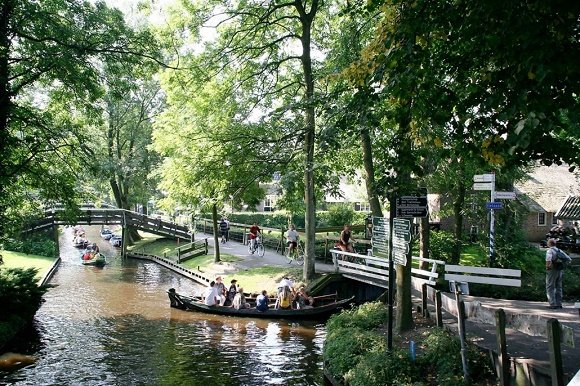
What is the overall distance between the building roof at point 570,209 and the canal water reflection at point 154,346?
23000 millimetres

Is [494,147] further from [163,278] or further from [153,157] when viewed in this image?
[153,157]

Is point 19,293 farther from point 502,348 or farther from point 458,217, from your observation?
point 458,217

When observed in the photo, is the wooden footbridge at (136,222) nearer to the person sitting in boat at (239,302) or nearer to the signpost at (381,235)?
the person sitting in boat at (239,302)

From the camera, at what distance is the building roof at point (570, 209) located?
3281 cm

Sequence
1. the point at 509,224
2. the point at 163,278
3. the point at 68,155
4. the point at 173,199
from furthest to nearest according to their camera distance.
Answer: the point at 163,278
the point at 173,199
the point at 509,224
the point at 68,155

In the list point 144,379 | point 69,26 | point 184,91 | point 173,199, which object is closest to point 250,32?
point 184,91

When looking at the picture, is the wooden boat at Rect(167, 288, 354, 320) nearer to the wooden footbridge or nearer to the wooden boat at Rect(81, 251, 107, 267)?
the wooden boat at Rect(81, 251, 107, 267)

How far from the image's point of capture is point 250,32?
62.8ft

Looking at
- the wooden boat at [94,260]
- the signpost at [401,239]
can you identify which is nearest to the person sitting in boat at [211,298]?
the signpost at [401,239]

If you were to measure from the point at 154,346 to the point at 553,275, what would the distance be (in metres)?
11.5

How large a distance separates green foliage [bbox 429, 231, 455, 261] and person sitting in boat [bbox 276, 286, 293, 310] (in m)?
6.44

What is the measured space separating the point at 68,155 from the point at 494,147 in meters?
15.1

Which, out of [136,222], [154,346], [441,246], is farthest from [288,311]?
[136,222]

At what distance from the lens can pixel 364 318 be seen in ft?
41.7
